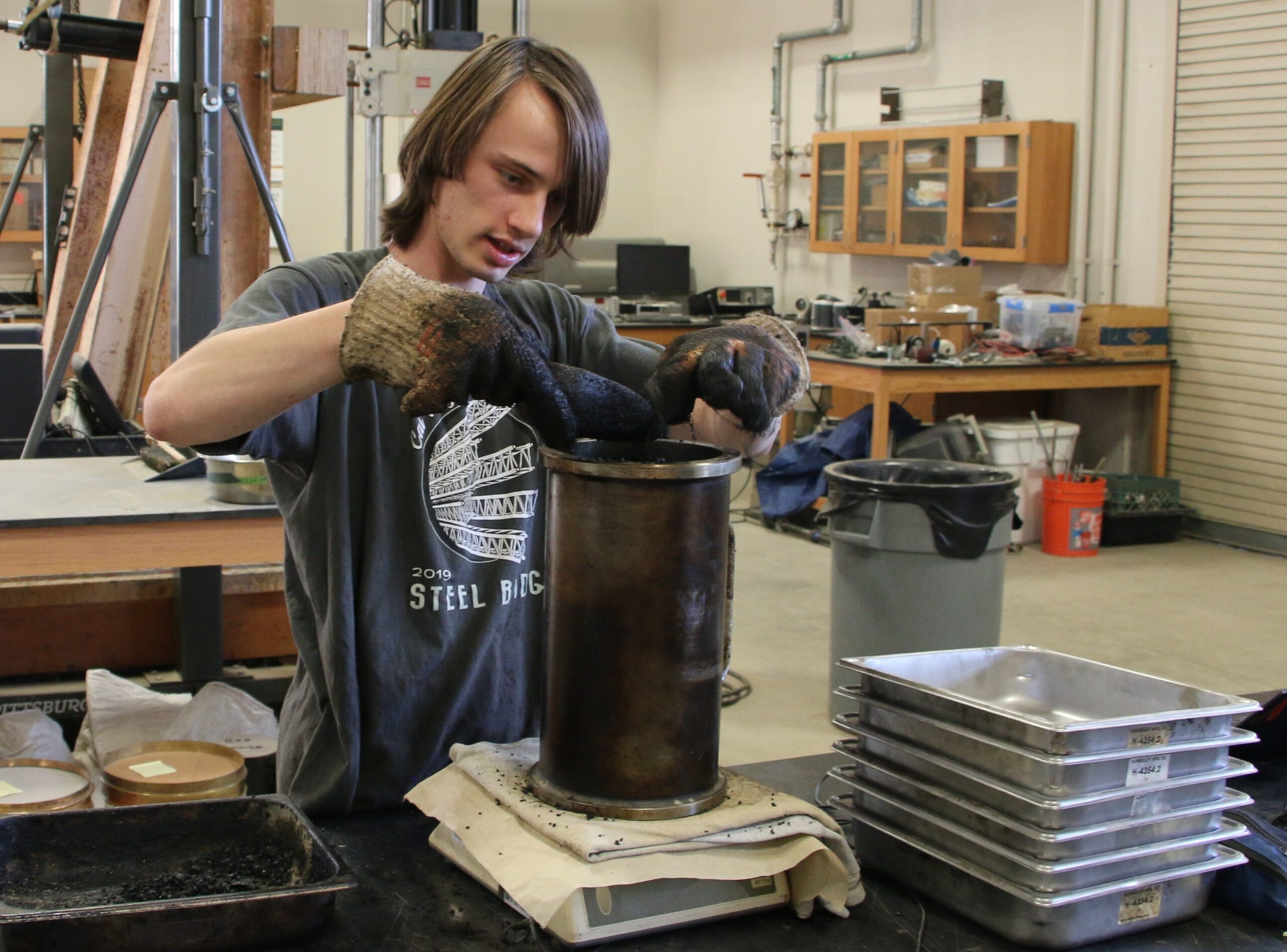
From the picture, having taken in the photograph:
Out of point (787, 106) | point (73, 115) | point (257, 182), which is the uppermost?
point (787, 106)

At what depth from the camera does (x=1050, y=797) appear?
3.26 feet

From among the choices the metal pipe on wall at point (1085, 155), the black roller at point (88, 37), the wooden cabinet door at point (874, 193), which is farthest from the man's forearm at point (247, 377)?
the wooden cabinet door at point (874, 193)

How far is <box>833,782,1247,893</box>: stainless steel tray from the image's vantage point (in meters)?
1.00

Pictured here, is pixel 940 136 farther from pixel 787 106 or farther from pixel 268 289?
pixel 268 289

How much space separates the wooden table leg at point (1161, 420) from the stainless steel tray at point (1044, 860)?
4723mm

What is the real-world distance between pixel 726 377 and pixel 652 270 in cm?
679

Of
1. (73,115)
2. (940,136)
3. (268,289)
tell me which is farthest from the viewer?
(940,136)

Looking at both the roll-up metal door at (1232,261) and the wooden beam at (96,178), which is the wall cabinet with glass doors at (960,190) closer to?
the roll-up metal door at (1232,261)

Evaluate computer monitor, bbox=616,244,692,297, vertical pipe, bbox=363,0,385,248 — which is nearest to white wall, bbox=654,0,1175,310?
computer monitor, bbox=616,244,692,297

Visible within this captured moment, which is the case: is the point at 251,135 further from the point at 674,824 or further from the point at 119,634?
the point at 674,824

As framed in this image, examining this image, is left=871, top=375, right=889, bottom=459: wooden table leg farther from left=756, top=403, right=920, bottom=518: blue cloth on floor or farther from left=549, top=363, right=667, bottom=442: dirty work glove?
left=549, top=363, right=667, bottom=442: dirty work glove

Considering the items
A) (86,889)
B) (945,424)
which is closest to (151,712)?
(86,889)

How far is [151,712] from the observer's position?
2.36 m

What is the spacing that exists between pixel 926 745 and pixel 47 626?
2.27 metres
